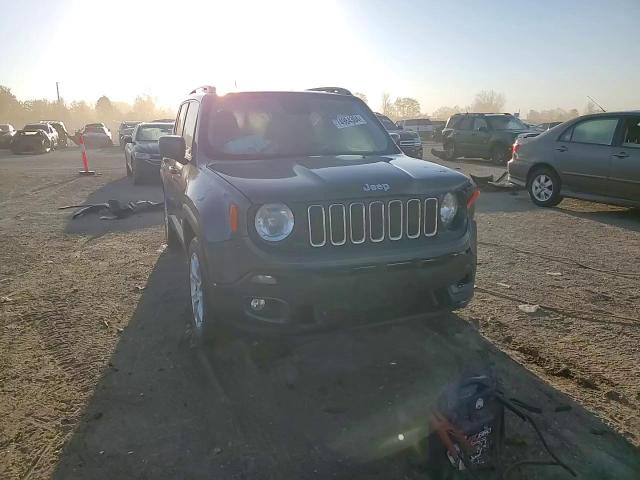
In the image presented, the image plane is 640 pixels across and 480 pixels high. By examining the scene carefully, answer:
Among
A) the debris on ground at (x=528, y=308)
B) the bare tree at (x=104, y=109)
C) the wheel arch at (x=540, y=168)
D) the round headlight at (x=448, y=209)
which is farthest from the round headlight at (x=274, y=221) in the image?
the bare tree at (x=104, y=109)

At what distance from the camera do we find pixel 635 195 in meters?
8.16

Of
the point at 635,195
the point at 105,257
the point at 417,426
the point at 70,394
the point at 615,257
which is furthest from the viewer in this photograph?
the point at 635,195

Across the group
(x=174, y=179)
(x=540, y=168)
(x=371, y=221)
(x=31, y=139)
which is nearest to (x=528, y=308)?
(x=371, y=221)

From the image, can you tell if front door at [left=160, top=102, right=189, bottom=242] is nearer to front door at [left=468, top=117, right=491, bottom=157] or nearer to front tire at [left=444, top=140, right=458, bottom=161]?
front door at [left=468, top=117, right=491, bottom=157]

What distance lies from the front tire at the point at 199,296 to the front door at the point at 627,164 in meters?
7.30

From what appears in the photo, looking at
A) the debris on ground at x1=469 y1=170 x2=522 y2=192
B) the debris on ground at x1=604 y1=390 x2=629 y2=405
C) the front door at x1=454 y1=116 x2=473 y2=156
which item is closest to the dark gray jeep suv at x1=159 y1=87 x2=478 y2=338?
the debris on ground at x1=604 y1=390 x2=629 y2=405

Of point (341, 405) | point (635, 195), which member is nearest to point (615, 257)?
point (635, 195)

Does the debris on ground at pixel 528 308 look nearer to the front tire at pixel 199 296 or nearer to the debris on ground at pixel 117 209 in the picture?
the front tire at pixel 199 296

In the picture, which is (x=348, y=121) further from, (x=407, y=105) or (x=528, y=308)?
(x=407, y=105)

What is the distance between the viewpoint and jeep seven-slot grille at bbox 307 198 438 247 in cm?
310

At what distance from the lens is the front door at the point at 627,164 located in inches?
321

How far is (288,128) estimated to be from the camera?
438 centimetres

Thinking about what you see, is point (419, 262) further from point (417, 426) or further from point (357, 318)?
point (417, 426)

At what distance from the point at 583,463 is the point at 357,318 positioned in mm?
1357
